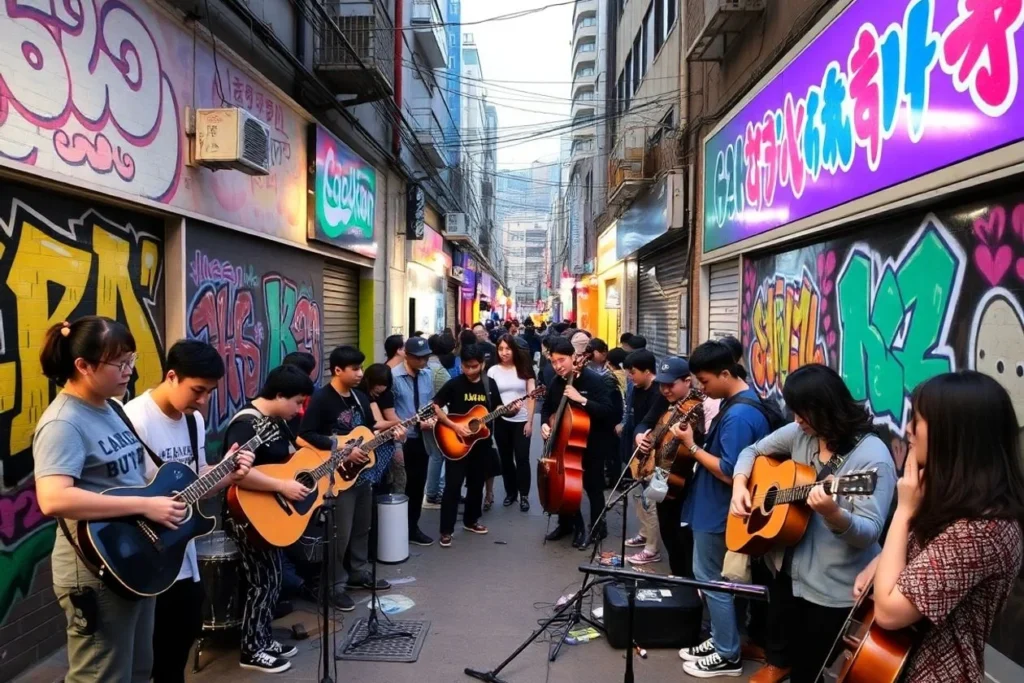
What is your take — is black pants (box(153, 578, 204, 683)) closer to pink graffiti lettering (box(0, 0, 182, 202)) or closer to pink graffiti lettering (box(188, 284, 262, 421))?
pink graffiti lettering (box(0, 0, 182, 202))

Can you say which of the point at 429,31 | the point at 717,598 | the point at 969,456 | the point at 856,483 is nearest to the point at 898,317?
the point at 717,598

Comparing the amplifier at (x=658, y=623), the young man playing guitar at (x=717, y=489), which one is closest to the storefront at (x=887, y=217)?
the young man playing guitar at (x=717, y=489)

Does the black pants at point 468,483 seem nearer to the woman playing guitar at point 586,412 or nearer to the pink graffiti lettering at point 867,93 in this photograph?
the woman playing guitar at point 586,412

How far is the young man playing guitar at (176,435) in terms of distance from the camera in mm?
3020

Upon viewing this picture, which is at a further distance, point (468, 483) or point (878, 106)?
point (468, 483)

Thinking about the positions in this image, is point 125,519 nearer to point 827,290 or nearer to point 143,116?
point 143,116

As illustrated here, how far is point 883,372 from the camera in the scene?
475 cm

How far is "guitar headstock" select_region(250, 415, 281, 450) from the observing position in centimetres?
349

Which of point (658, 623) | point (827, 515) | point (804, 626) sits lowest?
point (658, 623)

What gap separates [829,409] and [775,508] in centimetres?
57

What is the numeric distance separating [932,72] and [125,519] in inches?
192

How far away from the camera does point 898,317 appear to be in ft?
15.0

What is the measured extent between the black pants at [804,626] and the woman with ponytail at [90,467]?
279 centimetres

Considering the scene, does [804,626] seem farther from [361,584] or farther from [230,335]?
[230,335]
